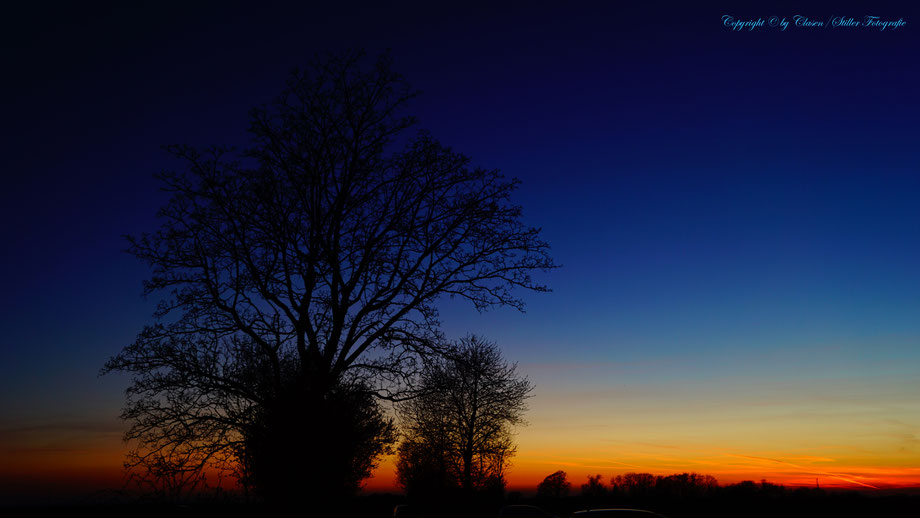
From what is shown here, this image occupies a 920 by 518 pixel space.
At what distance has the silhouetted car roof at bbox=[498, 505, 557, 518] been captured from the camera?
96.2 ft

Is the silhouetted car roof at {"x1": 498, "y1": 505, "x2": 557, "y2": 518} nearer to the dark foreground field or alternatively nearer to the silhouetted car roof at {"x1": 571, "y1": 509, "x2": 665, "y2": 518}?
the dark foreground field

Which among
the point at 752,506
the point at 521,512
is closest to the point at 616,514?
the point at 521,512

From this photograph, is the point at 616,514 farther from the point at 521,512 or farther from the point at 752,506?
the point at 752,506

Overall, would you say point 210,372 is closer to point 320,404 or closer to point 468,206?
point 320,404

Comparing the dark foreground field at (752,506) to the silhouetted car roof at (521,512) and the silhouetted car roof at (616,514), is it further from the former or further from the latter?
the silhouetted car roof at (616,514)

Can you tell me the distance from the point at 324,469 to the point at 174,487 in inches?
117

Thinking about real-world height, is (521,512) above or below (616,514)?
below

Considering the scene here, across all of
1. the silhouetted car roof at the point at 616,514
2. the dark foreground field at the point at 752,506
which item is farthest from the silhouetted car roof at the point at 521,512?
the silhouetted car roof at the point at 616,514

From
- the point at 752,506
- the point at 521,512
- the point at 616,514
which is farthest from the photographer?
the point at 752,506

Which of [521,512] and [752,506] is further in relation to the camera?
[752,506]

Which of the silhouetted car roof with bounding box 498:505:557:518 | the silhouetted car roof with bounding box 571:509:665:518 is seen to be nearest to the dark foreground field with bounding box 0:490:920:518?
the silhouetted car roof with bounding box 498:505:557:518

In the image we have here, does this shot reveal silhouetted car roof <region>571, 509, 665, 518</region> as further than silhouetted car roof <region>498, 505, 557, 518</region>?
No

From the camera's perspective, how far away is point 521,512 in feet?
97.0

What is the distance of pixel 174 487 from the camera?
11789 millimetres
